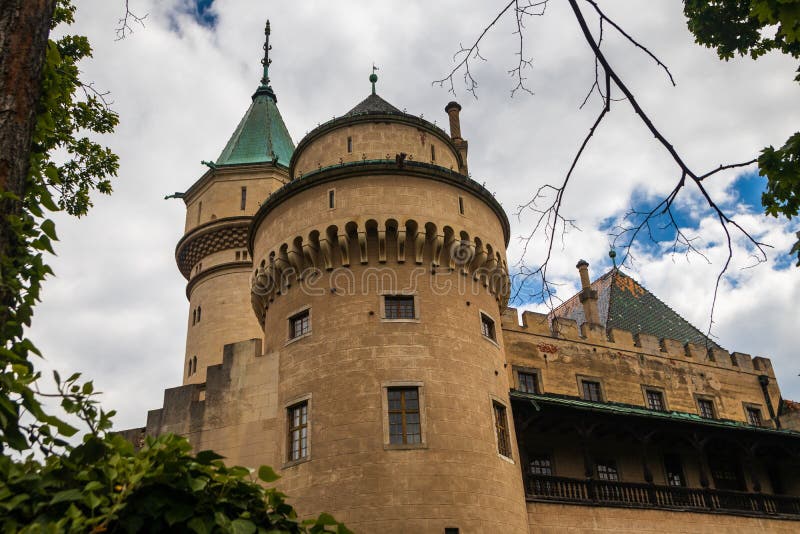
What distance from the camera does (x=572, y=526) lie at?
63.7ft

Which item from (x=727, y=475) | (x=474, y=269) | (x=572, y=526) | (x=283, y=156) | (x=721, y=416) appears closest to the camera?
(x=572, y=526)

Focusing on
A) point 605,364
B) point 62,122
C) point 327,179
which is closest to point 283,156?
point 327,179

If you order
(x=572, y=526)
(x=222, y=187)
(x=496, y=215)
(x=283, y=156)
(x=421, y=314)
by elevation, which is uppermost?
(x=283, y=156)

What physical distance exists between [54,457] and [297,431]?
45.5 feet

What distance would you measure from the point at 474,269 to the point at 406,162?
3893 mm

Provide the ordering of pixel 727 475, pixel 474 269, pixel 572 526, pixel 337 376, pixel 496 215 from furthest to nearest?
pixel 727 475, pixel 496 215, pixel 474 269, pixel 572 526, pixel 337 376

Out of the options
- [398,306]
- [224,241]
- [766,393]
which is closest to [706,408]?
[766,393]

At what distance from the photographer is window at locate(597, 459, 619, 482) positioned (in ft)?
77.9

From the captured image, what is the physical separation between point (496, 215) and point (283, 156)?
45.3 ft

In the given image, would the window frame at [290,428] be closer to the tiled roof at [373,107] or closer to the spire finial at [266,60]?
the tiled roof at [373,107]

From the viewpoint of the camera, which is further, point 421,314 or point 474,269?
point 474,269

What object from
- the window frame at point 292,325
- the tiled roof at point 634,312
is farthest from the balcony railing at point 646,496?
the tiled roof at point 634,312

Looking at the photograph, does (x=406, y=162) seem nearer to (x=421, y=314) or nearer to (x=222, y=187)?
(x=421, y=314)

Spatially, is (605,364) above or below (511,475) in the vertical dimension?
above
